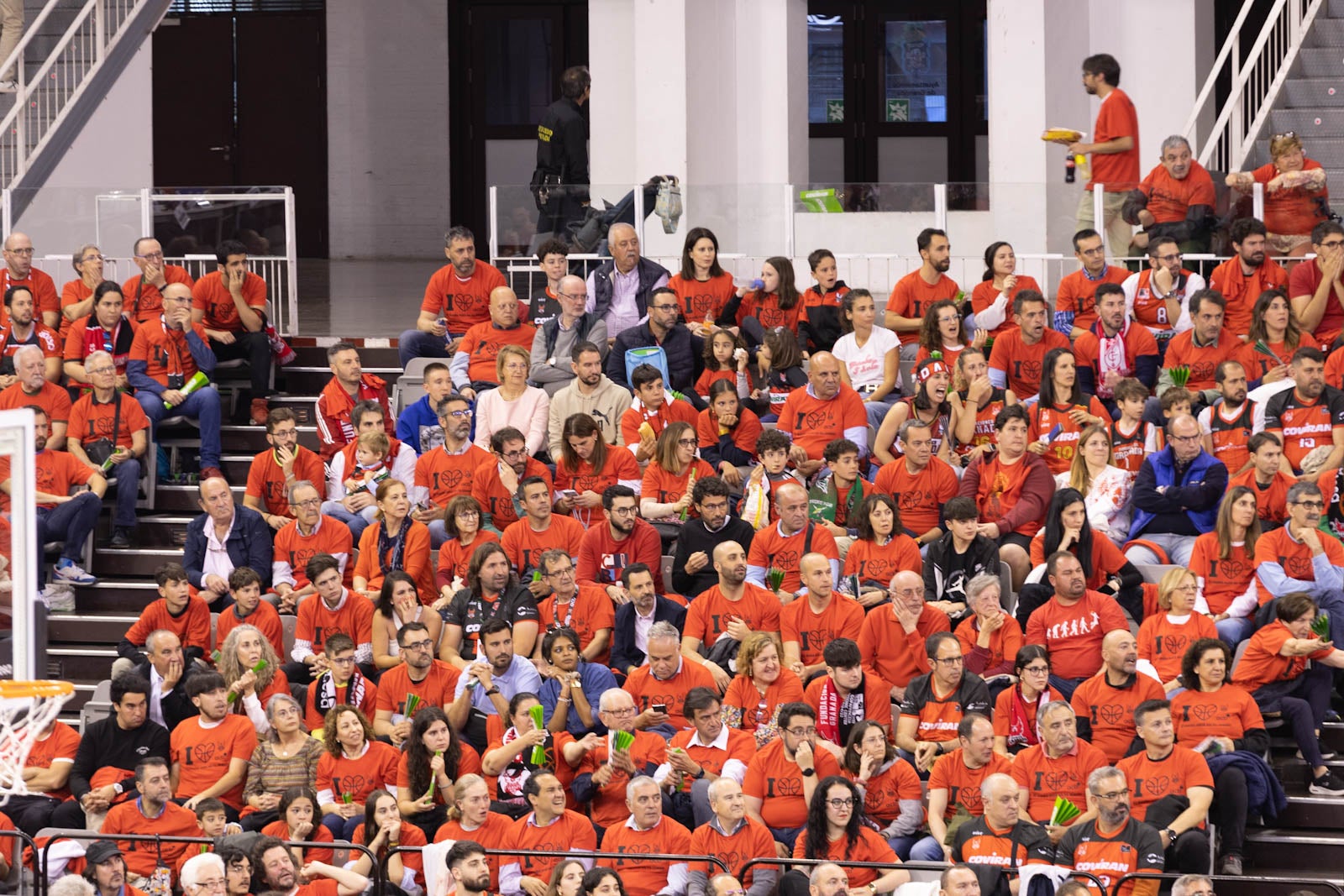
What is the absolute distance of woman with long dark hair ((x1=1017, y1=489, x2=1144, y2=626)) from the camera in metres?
10.7

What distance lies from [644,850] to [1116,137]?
719cm

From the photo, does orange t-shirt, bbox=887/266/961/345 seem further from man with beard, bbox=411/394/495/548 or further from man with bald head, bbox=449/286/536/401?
man with beard, bbox=411/394/495/548

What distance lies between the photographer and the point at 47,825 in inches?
413

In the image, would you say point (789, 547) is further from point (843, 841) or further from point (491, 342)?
point (491, 342)

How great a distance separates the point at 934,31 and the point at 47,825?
13.4 meters

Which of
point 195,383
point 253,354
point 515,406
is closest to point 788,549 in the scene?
point 515,406

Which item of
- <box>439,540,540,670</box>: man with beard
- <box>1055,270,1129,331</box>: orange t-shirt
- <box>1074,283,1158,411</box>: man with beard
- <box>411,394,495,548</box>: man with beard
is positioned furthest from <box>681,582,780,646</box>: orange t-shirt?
<box>1055,270,1129,331</box>: orange t-shirt

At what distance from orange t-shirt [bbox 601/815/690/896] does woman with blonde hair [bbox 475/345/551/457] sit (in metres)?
3.70

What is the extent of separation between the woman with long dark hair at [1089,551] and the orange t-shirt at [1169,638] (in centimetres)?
53

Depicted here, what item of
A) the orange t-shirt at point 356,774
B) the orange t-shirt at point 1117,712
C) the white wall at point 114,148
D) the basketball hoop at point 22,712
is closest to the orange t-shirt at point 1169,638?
the orange t-shirt at point 1117,712

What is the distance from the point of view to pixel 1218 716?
9844mm

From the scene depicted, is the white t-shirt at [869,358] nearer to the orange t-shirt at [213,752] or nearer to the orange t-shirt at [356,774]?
the orange t-shirt at [356,774]

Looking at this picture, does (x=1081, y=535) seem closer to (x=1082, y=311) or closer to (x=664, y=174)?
(x=1082, y=311)

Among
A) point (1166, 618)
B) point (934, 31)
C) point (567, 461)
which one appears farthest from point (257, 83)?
point (1166, 618)
